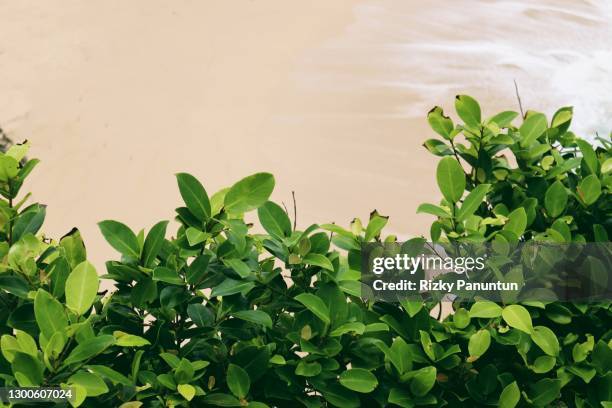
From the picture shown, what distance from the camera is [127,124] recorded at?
7473 millimetres

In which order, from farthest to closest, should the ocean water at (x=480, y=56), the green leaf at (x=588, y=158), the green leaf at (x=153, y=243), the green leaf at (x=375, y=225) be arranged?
the ocean water at (x=480, y=56), the green leaf at (x=588, y=158), the green leaf at (x=375, y=225), the green leaf at (x=153, y=243)

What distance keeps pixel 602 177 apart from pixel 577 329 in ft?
1.40

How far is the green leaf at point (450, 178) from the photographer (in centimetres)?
204

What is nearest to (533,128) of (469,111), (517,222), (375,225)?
(469,111)

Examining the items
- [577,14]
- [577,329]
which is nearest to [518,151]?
[577,329]

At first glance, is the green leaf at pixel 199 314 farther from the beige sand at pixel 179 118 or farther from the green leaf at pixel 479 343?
the beige sand at pixel 179 118

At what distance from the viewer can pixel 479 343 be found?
1843 mm

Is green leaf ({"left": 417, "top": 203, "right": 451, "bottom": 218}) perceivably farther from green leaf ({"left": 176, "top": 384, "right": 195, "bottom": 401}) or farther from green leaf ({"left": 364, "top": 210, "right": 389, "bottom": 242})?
green leaf ({"left": 176, "top": 384, "right": 195, "bottom": 401})

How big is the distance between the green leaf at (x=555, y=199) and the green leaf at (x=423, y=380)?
601mm

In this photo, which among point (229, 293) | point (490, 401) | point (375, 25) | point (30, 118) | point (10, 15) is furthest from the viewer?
point (375, 25)

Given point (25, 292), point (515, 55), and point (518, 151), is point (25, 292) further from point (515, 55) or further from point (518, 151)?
point (515, 55)

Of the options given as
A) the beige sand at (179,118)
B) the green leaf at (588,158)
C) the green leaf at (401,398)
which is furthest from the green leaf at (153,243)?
the beige sand at (179,118)

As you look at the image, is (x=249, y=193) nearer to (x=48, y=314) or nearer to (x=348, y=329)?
(x=348, y=329)

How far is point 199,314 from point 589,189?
104cm
